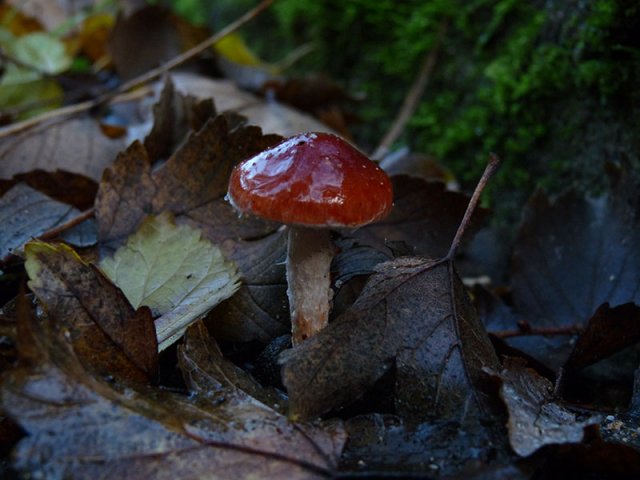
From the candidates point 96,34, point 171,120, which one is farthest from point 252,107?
point 96,34

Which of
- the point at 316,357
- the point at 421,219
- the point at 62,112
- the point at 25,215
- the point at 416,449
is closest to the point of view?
the point at 416,449

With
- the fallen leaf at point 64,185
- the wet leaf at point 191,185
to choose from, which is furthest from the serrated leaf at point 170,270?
the fallen leaf at point 64,185

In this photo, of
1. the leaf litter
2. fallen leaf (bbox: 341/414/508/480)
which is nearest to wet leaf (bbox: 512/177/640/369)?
the leaf litter

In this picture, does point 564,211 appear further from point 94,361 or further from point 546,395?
point 94,361

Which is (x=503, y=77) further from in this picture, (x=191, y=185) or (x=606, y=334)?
(x=191, y=185)

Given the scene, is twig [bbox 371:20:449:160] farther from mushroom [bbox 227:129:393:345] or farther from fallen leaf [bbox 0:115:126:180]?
mushroom [bbox 227:129:393:345]

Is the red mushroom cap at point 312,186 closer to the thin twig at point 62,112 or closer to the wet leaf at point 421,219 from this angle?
the wet leaf at point 421,219
